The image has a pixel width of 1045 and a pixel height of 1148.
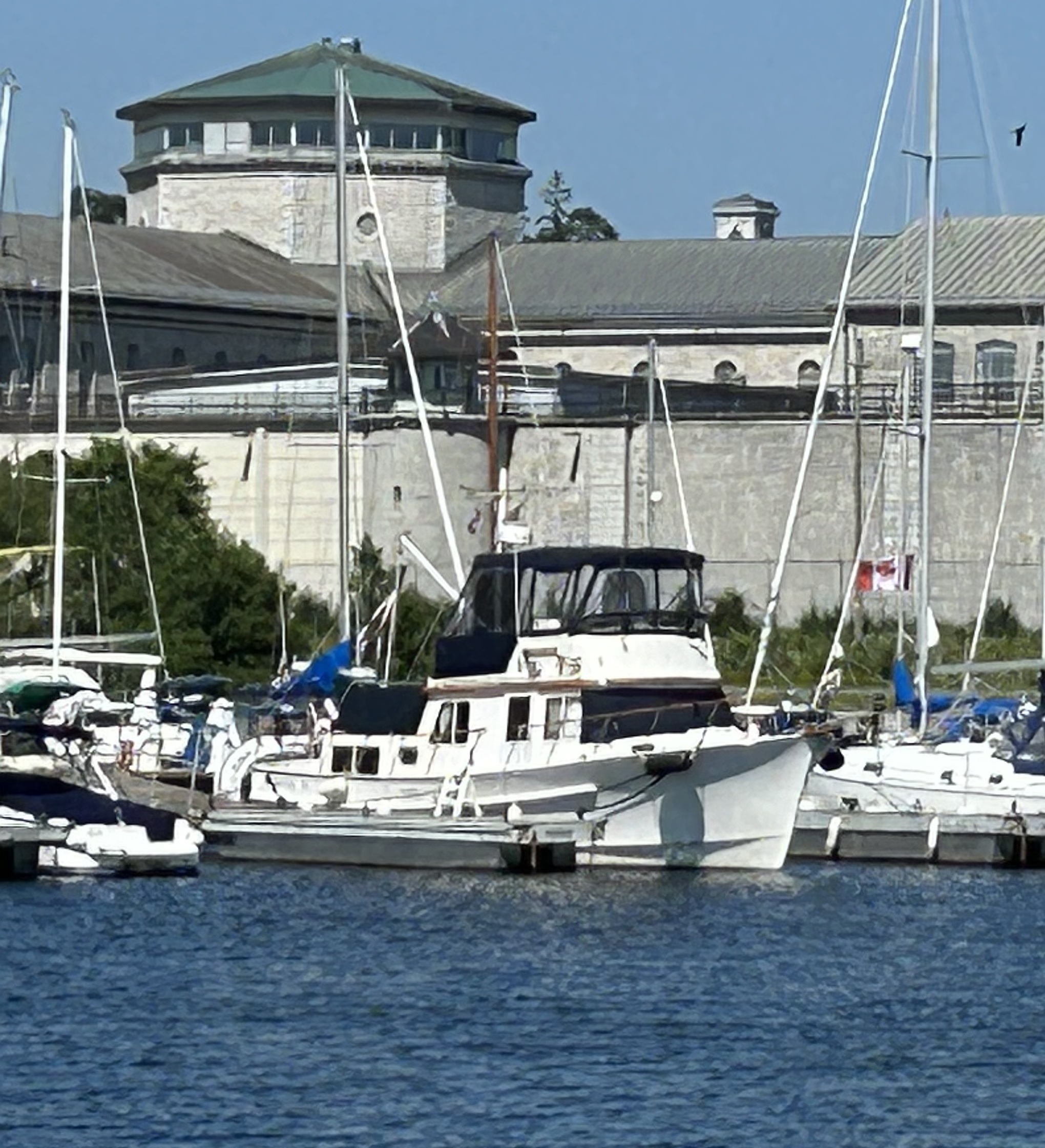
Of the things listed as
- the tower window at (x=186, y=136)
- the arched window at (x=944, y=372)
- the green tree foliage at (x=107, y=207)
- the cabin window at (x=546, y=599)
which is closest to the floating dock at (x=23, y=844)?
the cabin window at (x=546, y=599)

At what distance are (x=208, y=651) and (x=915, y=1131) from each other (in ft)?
141

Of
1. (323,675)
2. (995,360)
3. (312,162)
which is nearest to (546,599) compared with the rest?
(323,675)

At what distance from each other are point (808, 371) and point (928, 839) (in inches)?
1814

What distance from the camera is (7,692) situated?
50062mm

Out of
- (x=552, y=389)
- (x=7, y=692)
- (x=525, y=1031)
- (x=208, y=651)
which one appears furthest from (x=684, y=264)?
(x=525, y=1031)

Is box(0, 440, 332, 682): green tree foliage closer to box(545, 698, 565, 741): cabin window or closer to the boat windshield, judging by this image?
the boat windshield

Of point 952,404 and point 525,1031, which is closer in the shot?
point 525,1031

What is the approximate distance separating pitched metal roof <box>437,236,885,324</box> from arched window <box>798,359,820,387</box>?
1.13 metres

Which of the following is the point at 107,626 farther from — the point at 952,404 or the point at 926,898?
the point at 926,898

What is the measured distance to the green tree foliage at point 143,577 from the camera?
67.4 metres

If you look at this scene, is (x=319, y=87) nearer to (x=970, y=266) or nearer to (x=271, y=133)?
(x=271, y=133)

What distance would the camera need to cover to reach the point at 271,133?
99062 millimetres

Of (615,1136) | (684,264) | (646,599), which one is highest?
(684,264)

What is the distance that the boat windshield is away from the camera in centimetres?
4309
